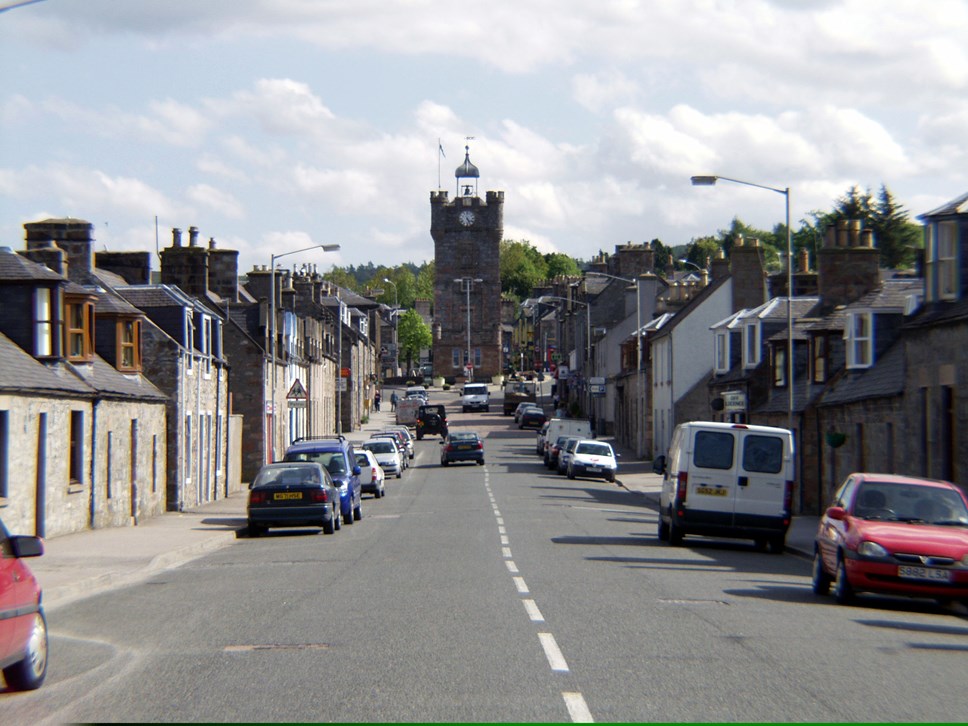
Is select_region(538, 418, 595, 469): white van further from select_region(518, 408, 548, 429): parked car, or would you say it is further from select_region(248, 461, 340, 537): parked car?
select_region(248, 461, 340, 537): parked car

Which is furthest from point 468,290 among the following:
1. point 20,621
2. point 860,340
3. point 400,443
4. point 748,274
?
point 20,621

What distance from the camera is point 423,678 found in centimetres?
1020

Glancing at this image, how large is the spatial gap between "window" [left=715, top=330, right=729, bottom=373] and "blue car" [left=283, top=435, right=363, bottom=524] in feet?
75.0

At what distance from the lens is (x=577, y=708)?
900cm

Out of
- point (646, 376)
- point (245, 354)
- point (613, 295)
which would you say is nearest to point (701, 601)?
point (245, 354)

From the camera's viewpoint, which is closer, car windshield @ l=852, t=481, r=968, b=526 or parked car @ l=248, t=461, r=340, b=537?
car windshield @ l=852, t=481, r=968, b=526

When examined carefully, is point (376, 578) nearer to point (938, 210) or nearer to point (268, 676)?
point (268, 676)

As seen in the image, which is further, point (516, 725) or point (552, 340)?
point (552, 340)

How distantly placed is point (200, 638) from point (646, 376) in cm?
5747

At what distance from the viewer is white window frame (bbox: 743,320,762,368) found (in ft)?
156

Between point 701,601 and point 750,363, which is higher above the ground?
point 750,363

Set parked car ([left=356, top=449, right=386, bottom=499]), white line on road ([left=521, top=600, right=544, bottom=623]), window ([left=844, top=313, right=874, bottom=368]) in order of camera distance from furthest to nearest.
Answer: parked car ([left=356, top=449, right=386, bottom=499]) < window ([left=844, top=313, right=874, bottom=368]) < white line on road ([left=521, top=600, right=544, bottom=623])

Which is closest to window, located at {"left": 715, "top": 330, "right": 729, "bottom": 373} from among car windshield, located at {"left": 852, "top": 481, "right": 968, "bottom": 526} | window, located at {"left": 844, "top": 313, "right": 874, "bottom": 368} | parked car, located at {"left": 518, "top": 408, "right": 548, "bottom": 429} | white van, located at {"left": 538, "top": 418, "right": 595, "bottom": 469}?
white van, located at {"left": 538, "top": 418, "right": 595, "bottom": 469}

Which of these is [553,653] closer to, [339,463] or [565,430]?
[339,463]
